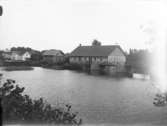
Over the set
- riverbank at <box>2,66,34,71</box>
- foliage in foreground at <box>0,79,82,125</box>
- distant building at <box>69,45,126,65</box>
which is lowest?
foliage in foreground at <box>0,79,82,125</box>

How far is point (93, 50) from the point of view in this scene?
70.4 inches

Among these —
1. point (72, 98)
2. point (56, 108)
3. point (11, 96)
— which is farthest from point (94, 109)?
point (11, 96)

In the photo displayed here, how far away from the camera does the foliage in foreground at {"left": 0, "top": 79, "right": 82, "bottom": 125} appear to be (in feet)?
4.73

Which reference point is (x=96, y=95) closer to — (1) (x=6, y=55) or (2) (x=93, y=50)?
(2) (x=93, y=50)

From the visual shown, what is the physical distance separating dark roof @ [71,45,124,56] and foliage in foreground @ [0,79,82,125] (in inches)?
20.6

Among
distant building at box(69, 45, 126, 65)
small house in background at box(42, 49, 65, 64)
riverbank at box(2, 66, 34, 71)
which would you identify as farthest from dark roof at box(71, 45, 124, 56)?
riverbank at box(2, 66, 34, 71)

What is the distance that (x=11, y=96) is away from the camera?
4.90ft

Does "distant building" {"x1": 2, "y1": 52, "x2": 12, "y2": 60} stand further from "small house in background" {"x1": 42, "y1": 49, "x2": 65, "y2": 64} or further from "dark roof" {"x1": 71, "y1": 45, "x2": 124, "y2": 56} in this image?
"dark roof" {"x1": 71, "y1": 45, "x2": 124, "y2": 56}

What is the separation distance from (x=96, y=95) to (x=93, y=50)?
0.66m

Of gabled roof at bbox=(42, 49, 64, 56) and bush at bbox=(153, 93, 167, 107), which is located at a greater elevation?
gabled roof at bbox=(42, 49, 64, 56)

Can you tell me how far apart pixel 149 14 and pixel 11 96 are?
1256mm

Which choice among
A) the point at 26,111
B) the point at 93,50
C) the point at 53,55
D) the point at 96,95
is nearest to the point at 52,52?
the point at 53,55

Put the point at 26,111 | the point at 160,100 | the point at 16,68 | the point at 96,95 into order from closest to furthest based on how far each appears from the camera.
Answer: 1. the point at 26,111
2. the point at 160,100
3. the point at 16,68
4. the point at 96,95

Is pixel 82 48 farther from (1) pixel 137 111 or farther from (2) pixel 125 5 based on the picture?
(1) pixel 137 111
